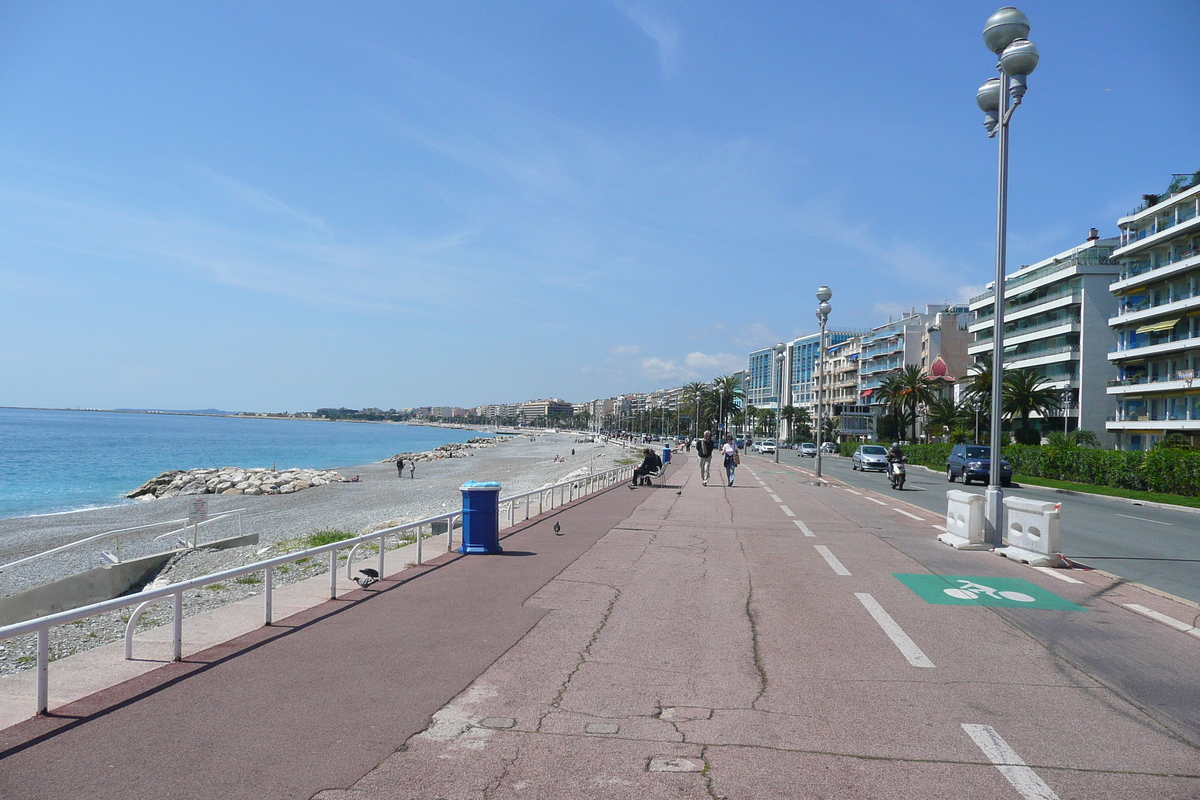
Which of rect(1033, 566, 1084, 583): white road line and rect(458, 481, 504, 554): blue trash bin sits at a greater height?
rect(458, 481, 504, 554): blue trash bin

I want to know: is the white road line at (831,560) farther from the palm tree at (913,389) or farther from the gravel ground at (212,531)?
the palm tree at (913,389)

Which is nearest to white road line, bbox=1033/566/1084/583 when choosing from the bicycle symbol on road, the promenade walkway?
the promenade walkway

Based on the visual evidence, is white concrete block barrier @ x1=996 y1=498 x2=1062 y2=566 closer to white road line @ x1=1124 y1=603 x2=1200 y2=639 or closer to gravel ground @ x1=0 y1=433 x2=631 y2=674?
white road line @ x1=1124 y1=603 x2=1200 y2=639

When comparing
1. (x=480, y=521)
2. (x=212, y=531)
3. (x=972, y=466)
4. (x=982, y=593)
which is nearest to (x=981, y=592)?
(x=982, y=593)

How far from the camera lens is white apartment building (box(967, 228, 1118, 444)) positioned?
6116 centimetres

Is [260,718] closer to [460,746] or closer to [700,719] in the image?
[460,746]

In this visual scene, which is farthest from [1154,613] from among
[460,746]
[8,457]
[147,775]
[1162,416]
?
[8,457]

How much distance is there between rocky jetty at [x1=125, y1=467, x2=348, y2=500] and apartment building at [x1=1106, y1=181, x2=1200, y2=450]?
55449mm

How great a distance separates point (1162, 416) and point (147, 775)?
203 feet

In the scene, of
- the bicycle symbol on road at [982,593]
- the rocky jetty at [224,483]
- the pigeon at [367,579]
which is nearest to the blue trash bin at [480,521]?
the pigeon at [367,579]

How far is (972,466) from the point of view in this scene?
3466 centimetres

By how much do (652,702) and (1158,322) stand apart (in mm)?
61589

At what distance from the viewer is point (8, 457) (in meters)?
71.9

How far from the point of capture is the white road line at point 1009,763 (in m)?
3.75
